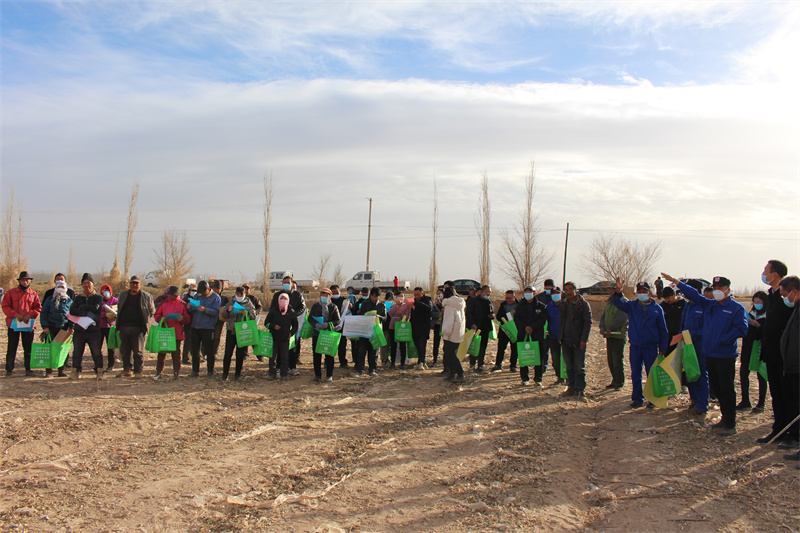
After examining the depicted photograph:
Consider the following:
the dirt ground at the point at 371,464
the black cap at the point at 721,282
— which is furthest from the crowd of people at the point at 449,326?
the dirt ground at the point at 371,464

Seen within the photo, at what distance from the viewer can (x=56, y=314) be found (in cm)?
1037

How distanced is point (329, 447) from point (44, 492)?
2.77 m

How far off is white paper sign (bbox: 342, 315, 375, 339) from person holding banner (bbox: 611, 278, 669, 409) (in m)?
4.72

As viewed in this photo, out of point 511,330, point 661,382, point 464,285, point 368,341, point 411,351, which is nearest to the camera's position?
point 661,382

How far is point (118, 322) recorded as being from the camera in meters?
10.2

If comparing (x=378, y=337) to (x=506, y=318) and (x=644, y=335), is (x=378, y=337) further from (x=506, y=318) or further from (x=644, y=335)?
(x=644, y=335)

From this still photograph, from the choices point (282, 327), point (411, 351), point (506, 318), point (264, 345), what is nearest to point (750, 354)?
point (506, 318)

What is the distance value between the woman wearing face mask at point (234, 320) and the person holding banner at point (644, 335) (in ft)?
21.8

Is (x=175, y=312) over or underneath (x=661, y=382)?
over

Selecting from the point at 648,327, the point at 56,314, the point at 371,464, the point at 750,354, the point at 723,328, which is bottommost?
the point at 371,464

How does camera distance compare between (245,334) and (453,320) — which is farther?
(453,320)

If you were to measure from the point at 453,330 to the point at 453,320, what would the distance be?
0.19 m

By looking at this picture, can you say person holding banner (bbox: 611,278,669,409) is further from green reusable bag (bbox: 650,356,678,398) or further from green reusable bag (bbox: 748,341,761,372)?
green reusable bag (bbox: 748,341,761,372)

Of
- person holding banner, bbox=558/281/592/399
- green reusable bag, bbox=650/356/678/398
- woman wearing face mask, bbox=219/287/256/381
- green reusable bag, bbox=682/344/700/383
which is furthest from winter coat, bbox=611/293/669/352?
woman wearing face mask, bbox=219/287/256/381
